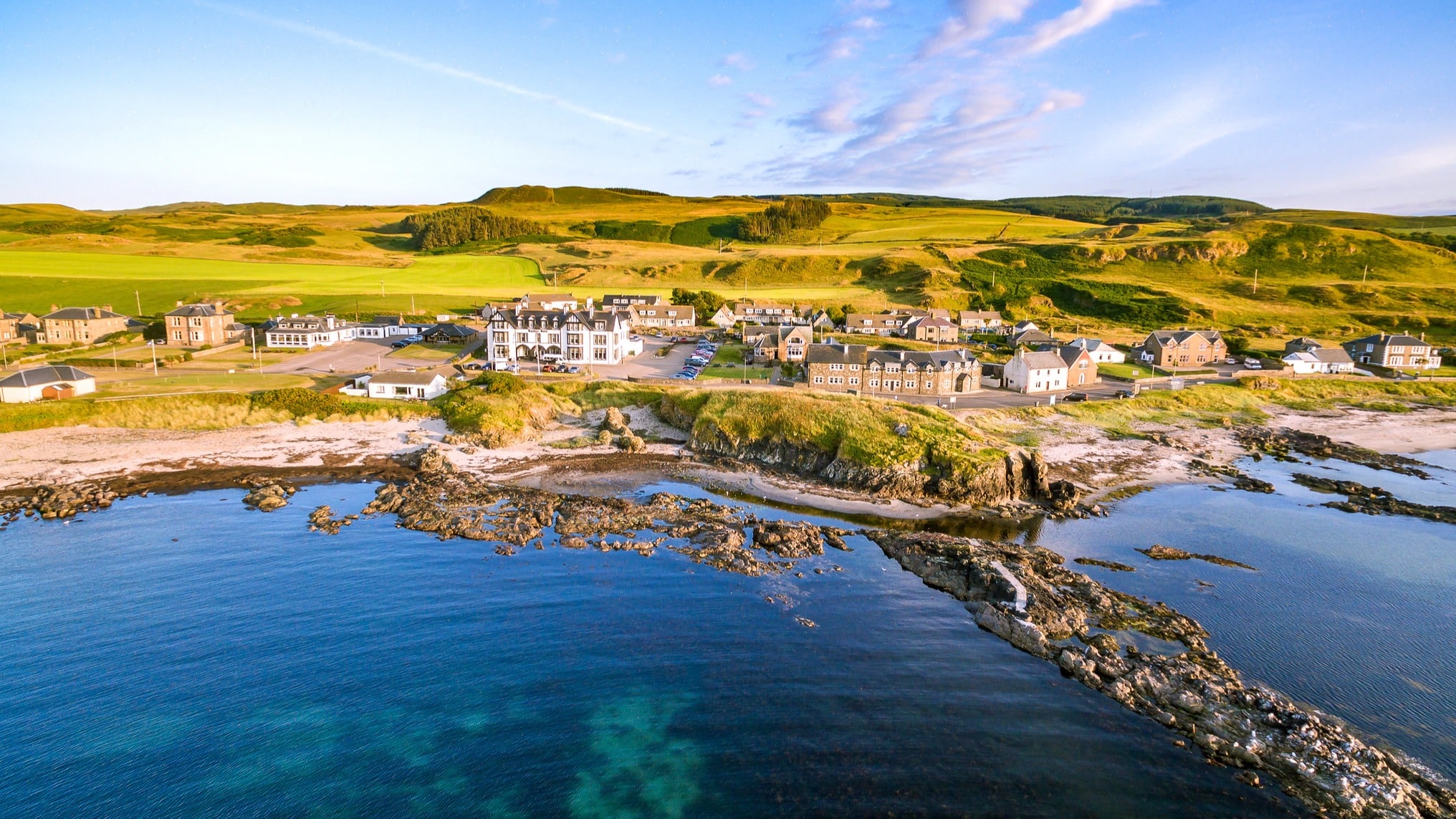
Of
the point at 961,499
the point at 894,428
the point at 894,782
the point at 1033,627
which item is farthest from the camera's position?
the point at 894,428

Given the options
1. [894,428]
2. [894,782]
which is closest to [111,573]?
[894,782]

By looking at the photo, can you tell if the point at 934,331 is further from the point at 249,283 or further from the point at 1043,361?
the point at 249,283

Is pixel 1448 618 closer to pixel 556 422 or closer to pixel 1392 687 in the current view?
pixel 1392 687

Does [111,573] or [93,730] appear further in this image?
[111,573]

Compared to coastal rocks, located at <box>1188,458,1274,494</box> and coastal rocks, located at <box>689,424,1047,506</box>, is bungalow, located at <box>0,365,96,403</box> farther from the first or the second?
coastal rocks, located at <box>1188,458,1274,494</box>

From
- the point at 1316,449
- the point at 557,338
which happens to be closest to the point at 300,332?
the point at 557,338

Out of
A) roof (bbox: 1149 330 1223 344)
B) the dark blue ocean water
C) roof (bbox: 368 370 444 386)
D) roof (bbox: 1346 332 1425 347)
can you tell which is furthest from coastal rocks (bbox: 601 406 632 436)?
roof (bbox: 1346 332 1425 347)

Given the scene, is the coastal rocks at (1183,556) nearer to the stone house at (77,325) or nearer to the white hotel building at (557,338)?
the white hotel building at (557,338)
